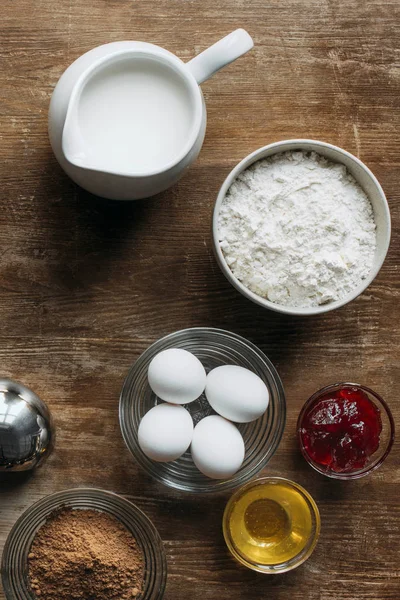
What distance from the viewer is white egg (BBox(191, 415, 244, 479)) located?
43.4 inches

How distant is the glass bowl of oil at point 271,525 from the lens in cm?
120

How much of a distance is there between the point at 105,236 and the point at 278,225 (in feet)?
1.01

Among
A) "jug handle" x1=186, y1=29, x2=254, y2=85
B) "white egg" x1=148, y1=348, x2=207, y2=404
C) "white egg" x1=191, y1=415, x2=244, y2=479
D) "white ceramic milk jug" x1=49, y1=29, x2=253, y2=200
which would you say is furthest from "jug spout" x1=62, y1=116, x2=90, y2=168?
"white egg" x1=191, y1=415, x2=244, y2=479

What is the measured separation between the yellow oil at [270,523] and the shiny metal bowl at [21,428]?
34 cm

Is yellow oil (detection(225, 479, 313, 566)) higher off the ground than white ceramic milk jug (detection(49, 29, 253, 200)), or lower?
lower

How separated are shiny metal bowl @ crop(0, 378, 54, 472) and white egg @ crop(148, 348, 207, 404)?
8.2 inches

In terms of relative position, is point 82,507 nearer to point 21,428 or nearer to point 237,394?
point 21,428

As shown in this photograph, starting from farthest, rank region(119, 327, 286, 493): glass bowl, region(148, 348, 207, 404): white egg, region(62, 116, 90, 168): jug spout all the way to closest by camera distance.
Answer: region(119, 327, 286, 493): glass bowl
region(148, 348, 207, 404): white egg
region(62, 116, 90, 168): jug spout

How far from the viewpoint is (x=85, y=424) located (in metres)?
1.23

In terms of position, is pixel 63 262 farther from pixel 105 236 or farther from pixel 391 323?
pixel 391 323

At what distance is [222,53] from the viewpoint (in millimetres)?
1012

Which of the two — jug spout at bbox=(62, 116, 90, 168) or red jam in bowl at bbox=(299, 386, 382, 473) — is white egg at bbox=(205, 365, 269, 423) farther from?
jug spout at bbox=(62, 116, 90, 168)

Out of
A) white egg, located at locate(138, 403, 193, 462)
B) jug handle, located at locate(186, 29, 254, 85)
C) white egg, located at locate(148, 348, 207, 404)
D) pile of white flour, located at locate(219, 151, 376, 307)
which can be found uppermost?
jug handle, located at locate(186, 29, 254, 85)

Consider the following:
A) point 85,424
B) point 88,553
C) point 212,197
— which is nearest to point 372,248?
point 212,197
